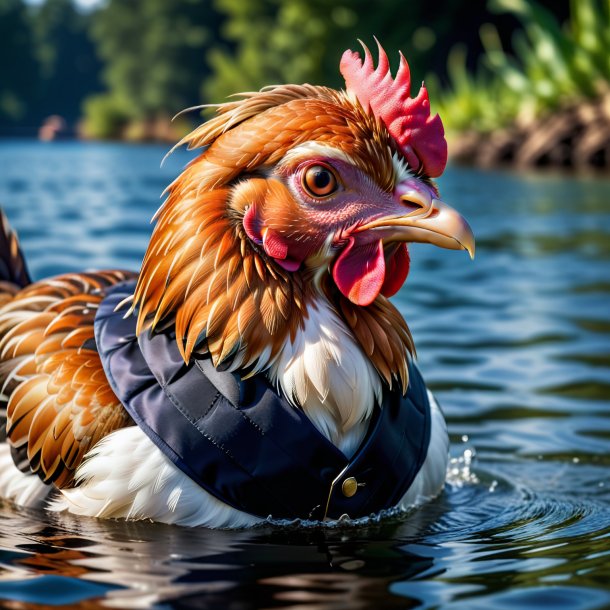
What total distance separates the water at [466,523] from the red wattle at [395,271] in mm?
740

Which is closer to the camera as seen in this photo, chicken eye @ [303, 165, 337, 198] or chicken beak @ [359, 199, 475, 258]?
chicken beak @ [359, 199, 475, 258]

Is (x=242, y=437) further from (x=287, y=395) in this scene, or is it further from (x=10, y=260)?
(x=10, y=260)

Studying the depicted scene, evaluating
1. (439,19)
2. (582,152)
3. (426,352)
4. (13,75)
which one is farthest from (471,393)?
(13,75)

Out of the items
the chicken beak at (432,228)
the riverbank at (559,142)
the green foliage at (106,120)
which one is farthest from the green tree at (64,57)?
the chicken beak at (432,228)

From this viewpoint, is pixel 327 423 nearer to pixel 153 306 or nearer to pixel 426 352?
pixel 153 306

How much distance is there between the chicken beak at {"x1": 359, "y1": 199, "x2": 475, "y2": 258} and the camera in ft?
10.9

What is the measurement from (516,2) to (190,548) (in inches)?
928

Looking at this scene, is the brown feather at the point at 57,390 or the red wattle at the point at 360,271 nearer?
the red wattle at the point at 360,271

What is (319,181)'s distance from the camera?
3453 millimetres

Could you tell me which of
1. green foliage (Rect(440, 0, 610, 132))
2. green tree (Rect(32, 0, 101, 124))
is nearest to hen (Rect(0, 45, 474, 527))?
green foliage (Rect(440, 0, 610, 132))

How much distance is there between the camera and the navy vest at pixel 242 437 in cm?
344

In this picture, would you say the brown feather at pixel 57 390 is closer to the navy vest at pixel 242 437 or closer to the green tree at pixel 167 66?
the navy vest at pixel 242 437

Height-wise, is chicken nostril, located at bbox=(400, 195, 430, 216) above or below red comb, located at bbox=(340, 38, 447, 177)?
below

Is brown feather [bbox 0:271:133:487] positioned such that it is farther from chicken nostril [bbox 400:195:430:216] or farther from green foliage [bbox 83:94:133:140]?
green foliage [bbox 83:94:133:140]
